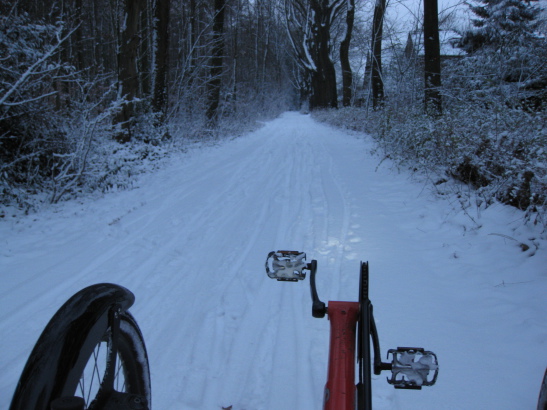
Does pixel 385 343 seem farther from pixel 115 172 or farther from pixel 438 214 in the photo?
pixel 115 172

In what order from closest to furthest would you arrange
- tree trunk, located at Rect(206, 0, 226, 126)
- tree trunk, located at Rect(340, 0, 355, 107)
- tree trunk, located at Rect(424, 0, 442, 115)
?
tree trunk, located at Rect(424, 0, 442, 115) < tree trunk, located at Rect(206, 0, 226, 126) < tree trunk, located at Rect(340, 0, 355, 107)

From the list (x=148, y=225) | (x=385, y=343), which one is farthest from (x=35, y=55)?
(x=385, y=343)

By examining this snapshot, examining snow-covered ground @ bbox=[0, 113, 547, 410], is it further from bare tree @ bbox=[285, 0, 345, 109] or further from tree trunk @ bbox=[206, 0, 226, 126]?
bare tree @ bbox=[285, 0, 345, 109]

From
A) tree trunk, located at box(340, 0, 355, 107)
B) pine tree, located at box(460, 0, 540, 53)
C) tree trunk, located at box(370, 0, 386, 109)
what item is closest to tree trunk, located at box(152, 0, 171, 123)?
tree trunk, located at box(370, 0, 386, 109)

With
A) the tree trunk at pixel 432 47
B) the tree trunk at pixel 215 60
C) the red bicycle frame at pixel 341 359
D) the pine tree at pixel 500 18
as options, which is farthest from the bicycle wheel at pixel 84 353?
the pine tree at pixel 500 18

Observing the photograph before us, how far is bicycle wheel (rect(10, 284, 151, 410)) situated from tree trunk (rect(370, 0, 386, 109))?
14042 mm

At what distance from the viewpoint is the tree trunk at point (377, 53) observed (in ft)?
47.5

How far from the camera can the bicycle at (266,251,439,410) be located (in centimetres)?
122

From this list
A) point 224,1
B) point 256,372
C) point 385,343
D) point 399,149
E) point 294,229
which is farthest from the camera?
point 224,1

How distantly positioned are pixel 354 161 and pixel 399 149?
1529 millimetres

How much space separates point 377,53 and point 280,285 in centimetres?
1478

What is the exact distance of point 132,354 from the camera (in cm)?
171

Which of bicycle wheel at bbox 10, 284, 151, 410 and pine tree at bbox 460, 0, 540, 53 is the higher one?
pine tree at bbox 460, 0, 540, 53

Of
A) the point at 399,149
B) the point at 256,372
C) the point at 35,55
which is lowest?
the point at 256,372
